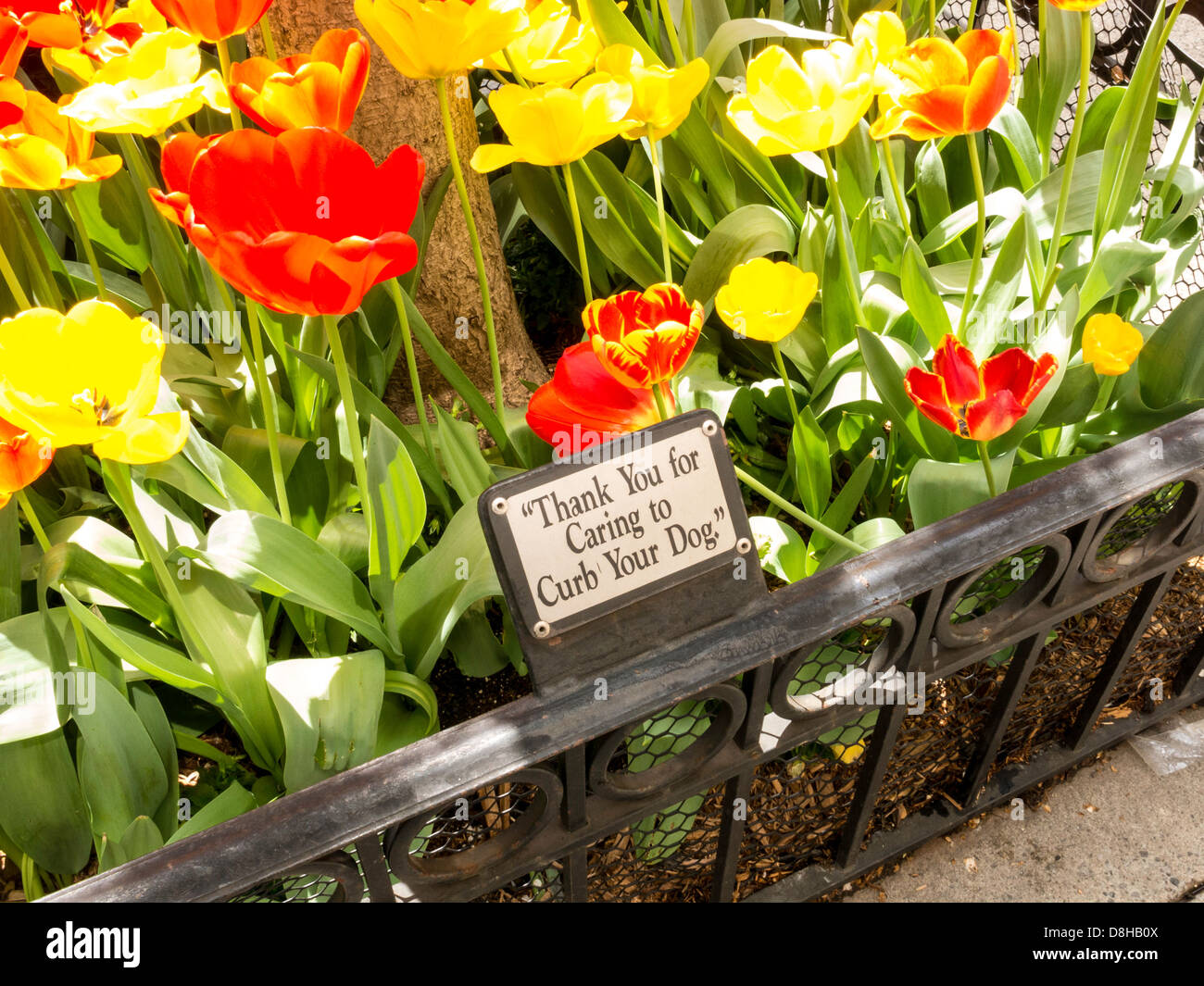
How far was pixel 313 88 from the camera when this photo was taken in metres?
0.59

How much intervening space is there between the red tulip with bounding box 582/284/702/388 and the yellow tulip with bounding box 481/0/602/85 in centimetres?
17

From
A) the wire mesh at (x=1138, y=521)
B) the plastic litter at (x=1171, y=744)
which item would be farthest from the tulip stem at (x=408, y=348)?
the plastic litter at (x=1171, y=744)

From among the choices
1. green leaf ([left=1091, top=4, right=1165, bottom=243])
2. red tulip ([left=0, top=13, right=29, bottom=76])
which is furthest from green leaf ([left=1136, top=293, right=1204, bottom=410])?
red tulip ([left=0, top=13, right=29, bottom=76])

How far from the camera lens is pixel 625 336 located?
0.60m

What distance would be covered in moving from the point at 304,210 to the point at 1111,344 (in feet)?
1.93

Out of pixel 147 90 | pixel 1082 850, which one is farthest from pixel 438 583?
pixel 1082 850

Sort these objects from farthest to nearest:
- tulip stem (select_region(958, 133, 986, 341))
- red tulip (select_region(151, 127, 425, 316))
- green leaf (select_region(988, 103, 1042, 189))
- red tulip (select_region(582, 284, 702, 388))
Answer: green leaf (select_region(988, 103, 1042, 189))
tulip stem (select_region(958, 133, 986, 341))
red tulip (select_region(582, 284, 702, 388))
red tulip (select_region(151, 127, 425, 316))

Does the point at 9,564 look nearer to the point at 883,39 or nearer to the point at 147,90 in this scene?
the point at 147,90

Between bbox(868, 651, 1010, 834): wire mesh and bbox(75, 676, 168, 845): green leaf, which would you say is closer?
bbox(75, 676, 168, 845): green leaf

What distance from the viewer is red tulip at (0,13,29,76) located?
23.7 inches

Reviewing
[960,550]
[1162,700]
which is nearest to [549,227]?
[960,550]

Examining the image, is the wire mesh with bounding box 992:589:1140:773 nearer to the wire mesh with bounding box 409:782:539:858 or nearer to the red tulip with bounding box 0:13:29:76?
the wire mesh with bounding box 409:782:539:858

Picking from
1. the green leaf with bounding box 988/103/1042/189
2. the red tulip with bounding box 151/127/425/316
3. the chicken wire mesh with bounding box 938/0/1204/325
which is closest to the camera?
the red tulip with bounding box 151/127/425/316
